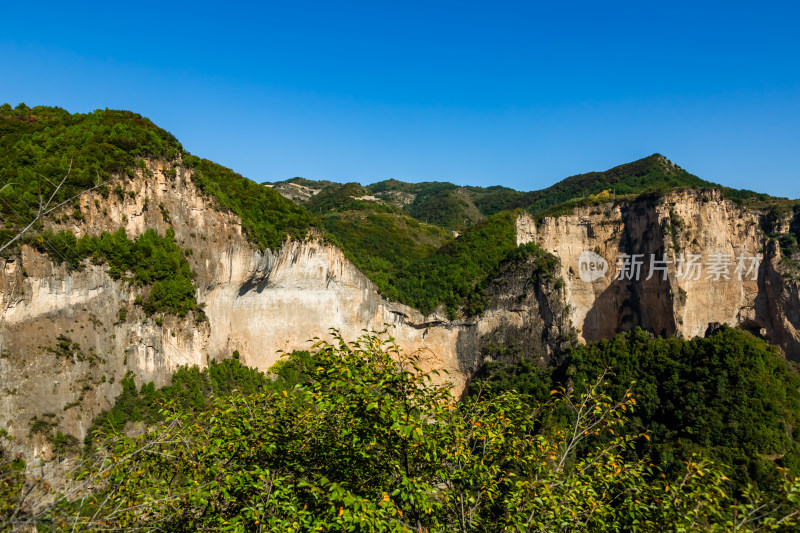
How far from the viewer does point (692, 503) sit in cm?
753

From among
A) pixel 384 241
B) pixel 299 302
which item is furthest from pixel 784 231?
pixel 299 302

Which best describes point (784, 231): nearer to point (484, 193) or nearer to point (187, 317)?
point (187, 317)

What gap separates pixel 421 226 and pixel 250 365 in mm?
34631

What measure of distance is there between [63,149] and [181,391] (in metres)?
13.6

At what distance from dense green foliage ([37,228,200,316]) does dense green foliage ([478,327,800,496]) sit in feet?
57.7

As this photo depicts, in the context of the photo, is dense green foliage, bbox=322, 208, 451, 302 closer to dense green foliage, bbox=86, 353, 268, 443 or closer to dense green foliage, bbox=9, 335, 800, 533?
dense green foliage, bbox=86, 353, 268, 443

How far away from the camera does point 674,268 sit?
1789 inches

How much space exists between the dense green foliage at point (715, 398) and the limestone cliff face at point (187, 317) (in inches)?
407

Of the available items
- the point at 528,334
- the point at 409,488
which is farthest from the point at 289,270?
the point at 409,488

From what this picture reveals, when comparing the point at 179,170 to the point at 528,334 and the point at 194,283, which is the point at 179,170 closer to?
the point at 194,283

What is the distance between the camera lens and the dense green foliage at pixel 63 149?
22172 millimetres

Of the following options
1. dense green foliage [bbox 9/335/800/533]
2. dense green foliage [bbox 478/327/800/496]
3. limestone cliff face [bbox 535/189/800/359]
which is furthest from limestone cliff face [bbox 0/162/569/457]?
dense green foliage [bbox 9/335/800/533]

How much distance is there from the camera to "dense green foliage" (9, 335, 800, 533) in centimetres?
652

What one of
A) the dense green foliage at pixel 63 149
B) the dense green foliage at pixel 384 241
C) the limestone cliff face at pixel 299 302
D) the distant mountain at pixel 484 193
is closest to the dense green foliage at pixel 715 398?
the limestone cliff face at pixel 299 302
